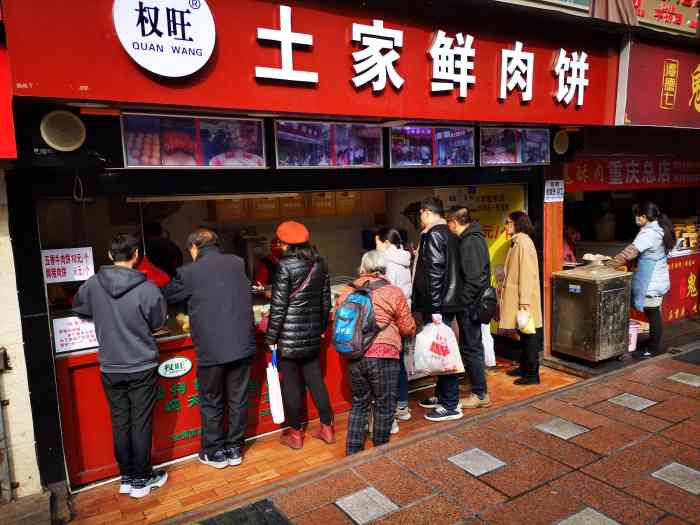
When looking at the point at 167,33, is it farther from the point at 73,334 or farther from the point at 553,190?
the point at 553,190

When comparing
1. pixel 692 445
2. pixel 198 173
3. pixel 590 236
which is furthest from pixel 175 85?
pixel 590 236

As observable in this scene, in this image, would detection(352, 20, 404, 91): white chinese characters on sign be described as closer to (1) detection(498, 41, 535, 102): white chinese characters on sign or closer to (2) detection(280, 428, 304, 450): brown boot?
(1) detection(498, 41, 535, 102): white chinese characters on sign

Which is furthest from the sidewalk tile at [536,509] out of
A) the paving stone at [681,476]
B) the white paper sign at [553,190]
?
the white paper sign at [553,190]

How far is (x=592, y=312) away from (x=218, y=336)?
14.1 ft

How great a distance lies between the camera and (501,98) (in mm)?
5121

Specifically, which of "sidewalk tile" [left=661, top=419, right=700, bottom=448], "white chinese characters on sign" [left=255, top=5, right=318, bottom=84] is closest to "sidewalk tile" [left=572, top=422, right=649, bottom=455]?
"sidewalk tile" [left=661, top=419, right=700, bottom=448]

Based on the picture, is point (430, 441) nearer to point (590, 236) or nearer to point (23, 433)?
point (23, 433)

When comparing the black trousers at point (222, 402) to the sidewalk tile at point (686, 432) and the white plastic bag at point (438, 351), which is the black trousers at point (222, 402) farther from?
the sidewalk tile at point (686, 432)

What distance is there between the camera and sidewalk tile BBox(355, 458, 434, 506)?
3518 millimetres

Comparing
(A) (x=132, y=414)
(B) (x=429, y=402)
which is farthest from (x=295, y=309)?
(B) (x=429, y=402)

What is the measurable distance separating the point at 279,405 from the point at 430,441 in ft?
4.35

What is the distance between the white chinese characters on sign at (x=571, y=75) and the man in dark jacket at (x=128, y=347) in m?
4.54

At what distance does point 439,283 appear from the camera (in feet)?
15.5

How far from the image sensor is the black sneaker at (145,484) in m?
3.89
